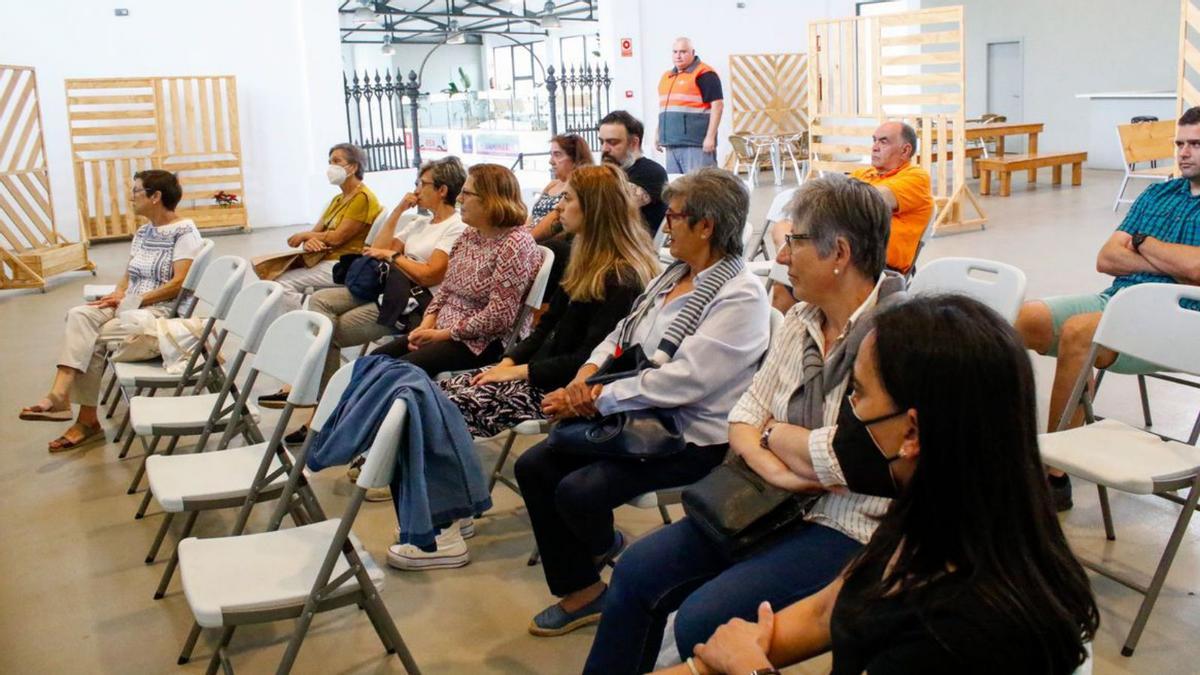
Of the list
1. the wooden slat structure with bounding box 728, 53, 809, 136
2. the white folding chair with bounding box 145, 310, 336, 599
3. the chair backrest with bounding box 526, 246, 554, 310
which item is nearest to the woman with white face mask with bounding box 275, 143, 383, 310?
the chair backrest with bounding box 526, 246, 554, 310

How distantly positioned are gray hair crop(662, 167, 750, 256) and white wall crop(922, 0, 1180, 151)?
42.1 feet

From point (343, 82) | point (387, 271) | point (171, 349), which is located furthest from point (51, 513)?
point (343, 82)

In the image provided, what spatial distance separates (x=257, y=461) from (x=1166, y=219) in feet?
9.65

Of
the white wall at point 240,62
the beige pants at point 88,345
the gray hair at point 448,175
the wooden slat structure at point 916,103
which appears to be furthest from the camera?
the white wall at point 240,62

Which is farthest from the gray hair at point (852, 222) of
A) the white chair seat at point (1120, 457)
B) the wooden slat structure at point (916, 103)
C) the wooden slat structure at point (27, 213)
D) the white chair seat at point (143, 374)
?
the wooden slat structure at point (27, 213)

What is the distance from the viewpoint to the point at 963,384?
132cm

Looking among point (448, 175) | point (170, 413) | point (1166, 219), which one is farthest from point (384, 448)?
point (1166, 219)

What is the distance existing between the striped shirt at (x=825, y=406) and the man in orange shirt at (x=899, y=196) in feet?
6.35

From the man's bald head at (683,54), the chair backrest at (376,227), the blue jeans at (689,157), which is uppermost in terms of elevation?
the man's bald head at (683,54)

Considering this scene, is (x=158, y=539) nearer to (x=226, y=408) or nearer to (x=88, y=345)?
(x=226, y=408)

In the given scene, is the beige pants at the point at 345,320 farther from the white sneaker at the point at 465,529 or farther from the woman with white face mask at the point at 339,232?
the white sneaker at the point at 465,529

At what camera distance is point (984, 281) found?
3.11m

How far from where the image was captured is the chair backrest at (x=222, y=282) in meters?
4.07

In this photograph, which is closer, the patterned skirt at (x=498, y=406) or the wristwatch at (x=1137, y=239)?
the patterned skirt at (x=498, y=406)
